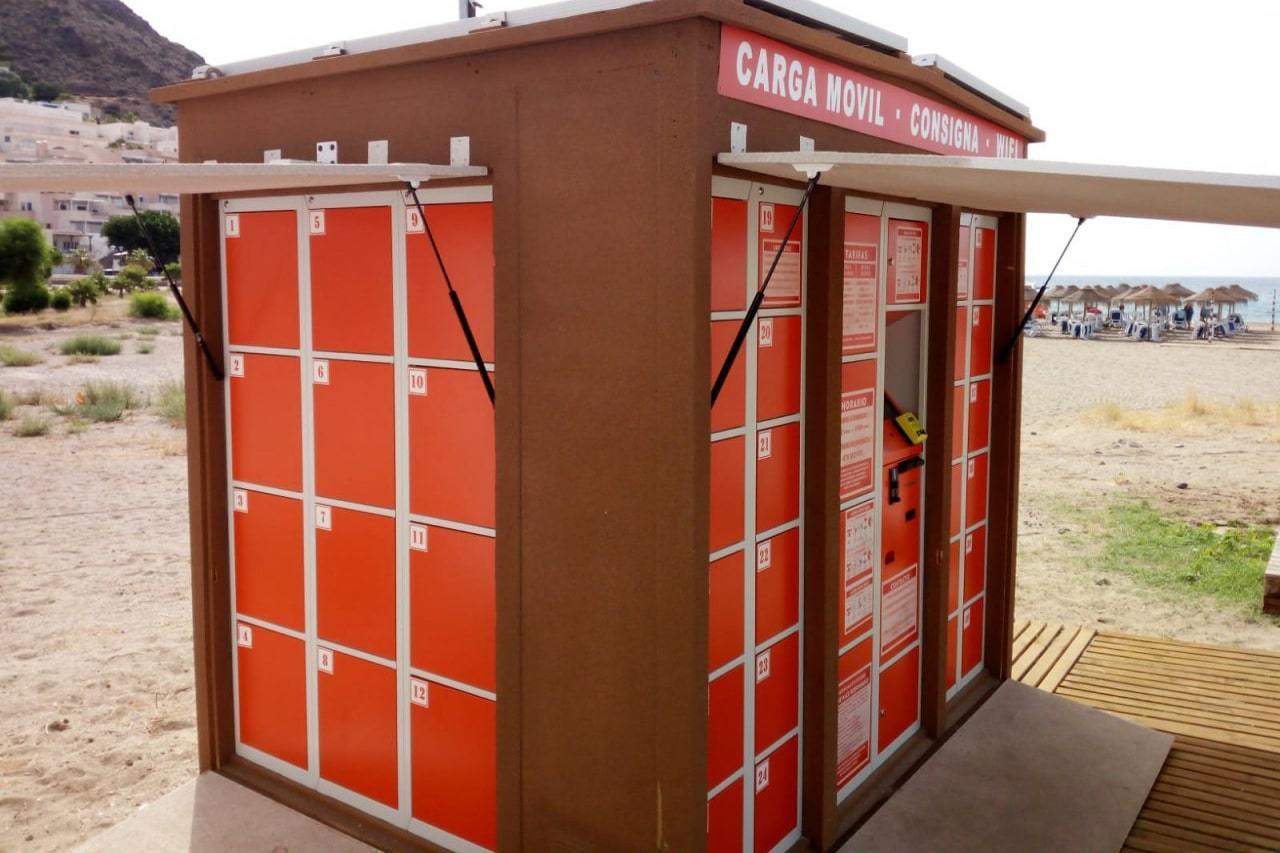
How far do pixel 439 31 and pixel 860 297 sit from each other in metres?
2.02

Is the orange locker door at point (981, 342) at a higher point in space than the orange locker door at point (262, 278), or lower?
lower

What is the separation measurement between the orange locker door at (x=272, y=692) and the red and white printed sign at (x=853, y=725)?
234 cm

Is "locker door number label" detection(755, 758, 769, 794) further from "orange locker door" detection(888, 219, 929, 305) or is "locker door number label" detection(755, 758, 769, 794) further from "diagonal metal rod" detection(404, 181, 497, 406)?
"orange locker door" detection(888, 219, 929, 305)

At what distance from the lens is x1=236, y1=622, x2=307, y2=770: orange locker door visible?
15.4ft

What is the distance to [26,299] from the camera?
35094 mm

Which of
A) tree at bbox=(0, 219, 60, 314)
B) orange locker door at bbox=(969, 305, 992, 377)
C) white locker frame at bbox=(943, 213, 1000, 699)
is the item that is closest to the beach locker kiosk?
white locker frame at bbox=(943, 213, 1000, 699)

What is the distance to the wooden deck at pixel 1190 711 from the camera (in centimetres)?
464

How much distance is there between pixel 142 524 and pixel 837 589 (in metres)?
8.70

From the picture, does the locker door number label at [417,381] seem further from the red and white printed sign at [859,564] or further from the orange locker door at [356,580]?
the red and white printed sign at [859,564]

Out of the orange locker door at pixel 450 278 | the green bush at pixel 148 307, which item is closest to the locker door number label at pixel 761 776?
the orange locker door at pixel 450 278

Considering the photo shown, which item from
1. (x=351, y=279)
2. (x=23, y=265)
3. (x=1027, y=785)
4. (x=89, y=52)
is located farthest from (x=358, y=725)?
(x=89, y=52)

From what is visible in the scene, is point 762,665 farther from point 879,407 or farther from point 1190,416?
point 1190,416

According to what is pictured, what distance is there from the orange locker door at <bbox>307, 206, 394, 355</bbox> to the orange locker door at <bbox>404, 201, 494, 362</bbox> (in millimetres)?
141

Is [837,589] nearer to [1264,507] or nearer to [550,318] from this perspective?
[550,318]
